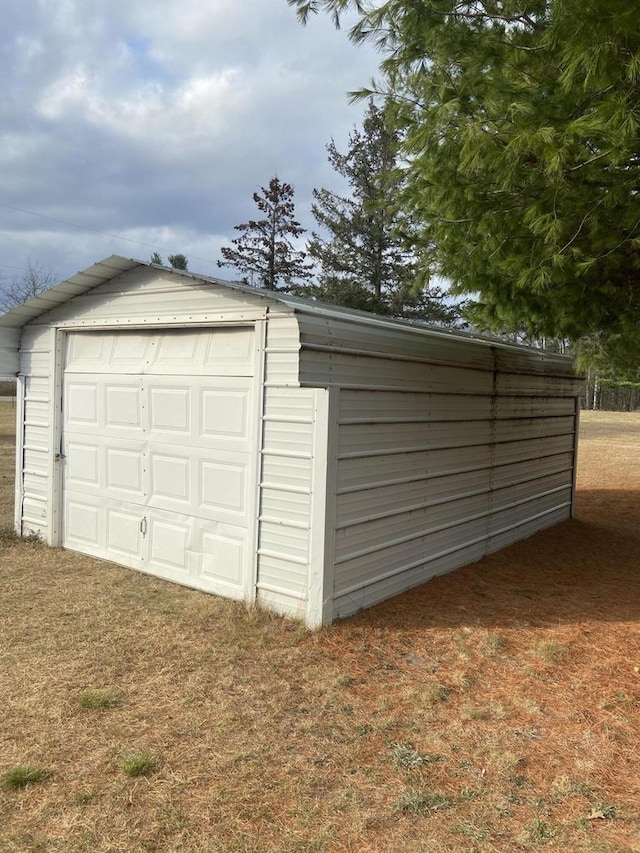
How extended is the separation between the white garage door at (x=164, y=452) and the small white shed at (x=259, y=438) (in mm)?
18

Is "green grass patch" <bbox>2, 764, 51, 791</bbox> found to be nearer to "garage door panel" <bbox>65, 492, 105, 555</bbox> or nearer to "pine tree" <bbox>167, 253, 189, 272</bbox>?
"garage door panel" <bbox>65, 492, 105, 555</bbox>

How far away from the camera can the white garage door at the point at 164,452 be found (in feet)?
16.2

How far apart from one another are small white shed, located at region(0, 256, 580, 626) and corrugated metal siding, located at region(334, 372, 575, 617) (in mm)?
21

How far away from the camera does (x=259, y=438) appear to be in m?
4.69

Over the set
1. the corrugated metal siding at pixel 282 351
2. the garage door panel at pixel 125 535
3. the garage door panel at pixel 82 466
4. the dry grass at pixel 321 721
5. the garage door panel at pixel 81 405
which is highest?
the corrugated metal siding at pixel 282 351

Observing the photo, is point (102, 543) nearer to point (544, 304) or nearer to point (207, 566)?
point (207, 566)

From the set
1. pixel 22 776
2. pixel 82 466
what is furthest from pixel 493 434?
pixel 22 776

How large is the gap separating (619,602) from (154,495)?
4.20 m

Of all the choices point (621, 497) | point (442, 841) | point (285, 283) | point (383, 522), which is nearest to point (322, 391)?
point (383, 522)

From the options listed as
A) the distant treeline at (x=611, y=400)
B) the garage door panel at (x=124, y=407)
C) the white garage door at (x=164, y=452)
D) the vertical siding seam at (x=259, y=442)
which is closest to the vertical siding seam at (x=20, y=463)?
the white garage door at (x=164, y=452)

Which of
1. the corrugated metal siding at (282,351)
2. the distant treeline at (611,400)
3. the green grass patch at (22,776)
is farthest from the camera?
the distant treeline at (611,400)

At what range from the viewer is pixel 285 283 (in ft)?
90.8

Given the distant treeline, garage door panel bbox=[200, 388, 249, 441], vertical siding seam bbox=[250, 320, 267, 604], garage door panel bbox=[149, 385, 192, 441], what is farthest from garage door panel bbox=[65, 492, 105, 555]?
the distant treeline

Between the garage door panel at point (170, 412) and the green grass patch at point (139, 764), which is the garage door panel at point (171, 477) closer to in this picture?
the garage door panel at point (170, 412)
